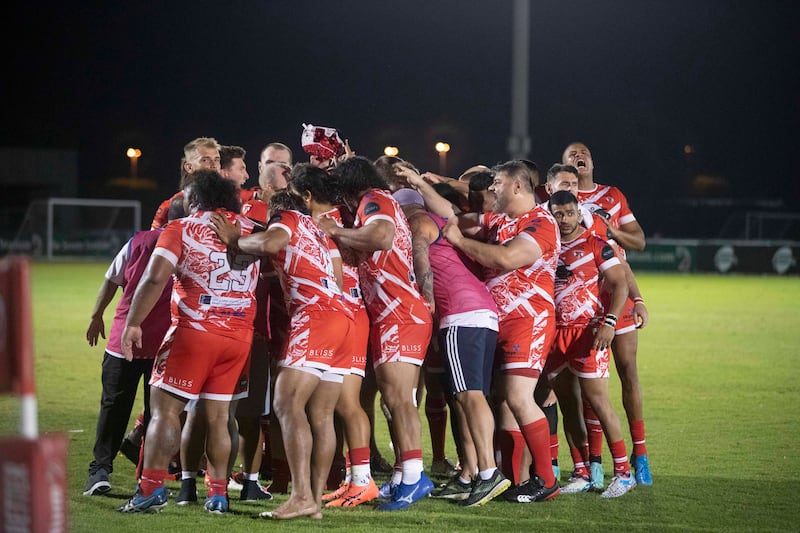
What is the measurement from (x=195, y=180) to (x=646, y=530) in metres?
3.43

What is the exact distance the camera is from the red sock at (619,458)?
7207 mm

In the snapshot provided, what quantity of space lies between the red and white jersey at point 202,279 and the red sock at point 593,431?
9.03 ft

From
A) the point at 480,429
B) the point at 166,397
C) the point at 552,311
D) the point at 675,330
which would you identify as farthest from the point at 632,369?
the point at 675,330

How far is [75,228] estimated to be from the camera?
48312 mm

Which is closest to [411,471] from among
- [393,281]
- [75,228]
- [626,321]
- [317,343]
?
[317,343]

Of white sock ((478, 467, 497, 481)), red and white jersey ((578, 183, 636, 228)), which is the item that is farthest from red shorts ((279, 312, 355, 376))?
red and white jersey ((578, 183, 636, 228))

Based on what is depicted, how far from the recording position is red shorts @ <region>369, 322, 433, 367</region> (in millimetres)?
6676

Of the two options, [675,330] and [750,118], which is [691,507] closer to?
[675,330]

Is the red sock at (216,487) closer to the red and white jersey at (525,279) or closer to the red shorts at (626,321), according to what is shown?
the red and white jersey at (525,279)

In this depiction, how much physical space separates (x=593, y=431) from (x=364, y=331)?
2018 mm

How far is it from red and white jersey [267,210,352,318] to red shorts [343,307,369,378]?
23 centimetres

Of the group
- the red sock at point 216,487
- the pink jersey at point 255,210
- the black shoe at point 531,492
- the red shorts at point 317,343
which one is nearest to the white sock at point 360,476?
the red shorts at point 317,343

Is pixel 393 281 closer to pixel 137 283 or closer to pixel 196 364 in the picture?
pixel 196 364

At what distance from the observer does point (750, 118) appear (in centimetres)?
6344
